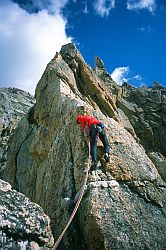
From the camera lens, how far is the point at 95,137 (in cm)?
1714

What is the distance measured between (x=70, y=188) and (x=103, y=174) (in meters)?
1.94

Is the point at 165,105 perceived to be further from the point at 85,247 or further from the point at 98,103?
the point at 85,247

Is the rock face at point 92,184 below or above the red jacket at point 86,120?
below

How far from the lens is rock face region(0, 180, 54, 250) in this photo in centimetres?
1091

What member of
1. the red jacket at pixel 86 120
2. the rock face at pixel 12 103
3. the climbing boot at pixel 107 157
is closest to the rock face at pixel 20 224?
the climbing boot at pixel 107 157

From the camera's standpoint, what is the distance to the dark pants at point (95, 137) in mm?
16778

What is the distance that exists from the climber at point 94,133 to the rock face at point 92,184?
36 centimetres

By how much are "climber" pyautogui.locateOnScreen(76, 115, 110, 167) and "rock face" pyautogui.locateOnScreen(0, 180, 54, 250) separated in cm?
532

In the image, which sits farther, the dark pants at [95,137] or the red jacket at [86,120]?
the red jacket at [86,120]

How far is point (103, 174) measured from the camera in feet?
53.3

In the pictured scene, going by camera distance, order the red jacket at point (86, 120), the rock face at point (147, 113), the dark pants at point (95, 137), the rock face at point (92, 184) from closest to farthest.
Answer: the rock face at point (92, 184) < the dark pants at point (95, 137) < the red jacket at point (86, 120) < the rock face at point (147, 113)

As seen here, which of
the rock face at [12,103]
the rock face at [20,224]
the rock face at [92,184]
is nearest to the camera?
the rock face at [20,224]

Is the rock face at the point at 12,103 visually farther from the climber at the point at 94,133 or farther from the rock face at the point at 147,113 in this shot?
the climber at the point at 94,133

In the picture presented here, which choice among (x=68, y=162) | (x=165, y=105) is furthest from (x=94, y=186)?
(x=165, y=105)
